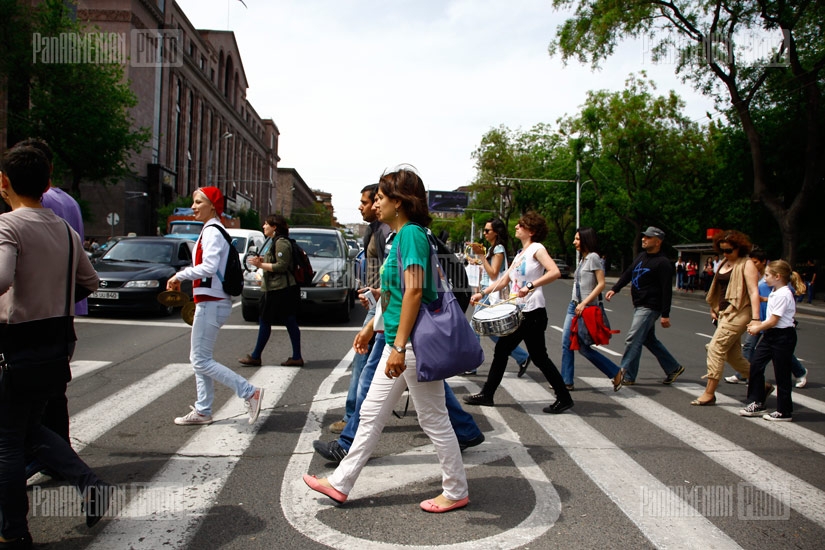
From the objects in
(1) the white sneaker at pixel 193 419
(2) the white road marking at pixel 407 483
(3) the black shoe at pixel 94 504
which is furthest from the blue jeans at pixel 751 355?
(3) the black shoe at pixel 94 504

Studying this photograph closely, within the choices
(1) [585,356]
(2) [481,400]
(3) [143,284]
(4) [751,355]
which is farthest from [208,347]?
(3) [143,284]

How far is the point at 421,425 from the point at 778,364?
4.06 meters

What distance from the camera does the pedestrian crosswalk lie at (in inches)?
127

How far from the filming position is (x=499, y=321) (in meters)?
5.14

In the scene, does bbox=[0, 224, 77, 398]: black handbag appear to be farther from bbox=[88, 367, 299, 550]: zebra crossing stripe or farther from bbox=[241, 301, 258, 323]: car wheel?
bbox=[241, 301, 258, 323]: car wheel

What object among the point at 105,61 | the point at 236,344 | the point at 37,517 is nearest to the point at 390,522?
the point at 37,517

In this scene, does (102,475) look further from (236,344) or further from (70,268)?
(236,344)

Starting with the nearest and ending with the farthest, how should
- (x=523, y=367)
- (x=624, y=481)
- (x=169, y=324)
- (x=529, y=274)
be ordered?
(x=624, y=481) → (x=529, y=274) → (x=523, y=367) → (x=169, y=324)

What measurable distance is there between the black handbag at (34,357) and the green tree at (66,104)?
1034 inches

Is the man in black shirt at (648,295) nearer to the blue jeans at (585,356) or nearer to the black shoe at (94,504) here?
the blue jeans at (585,356)

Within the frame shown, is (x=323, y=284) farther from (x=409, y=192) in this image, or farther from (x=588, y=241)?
(x=409, y=192)

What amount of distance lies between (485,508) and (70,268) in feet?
8.03

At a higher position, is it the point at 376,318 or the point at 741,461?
the point at 376,318

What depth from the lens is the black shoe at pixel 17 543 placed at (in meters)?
2.86
